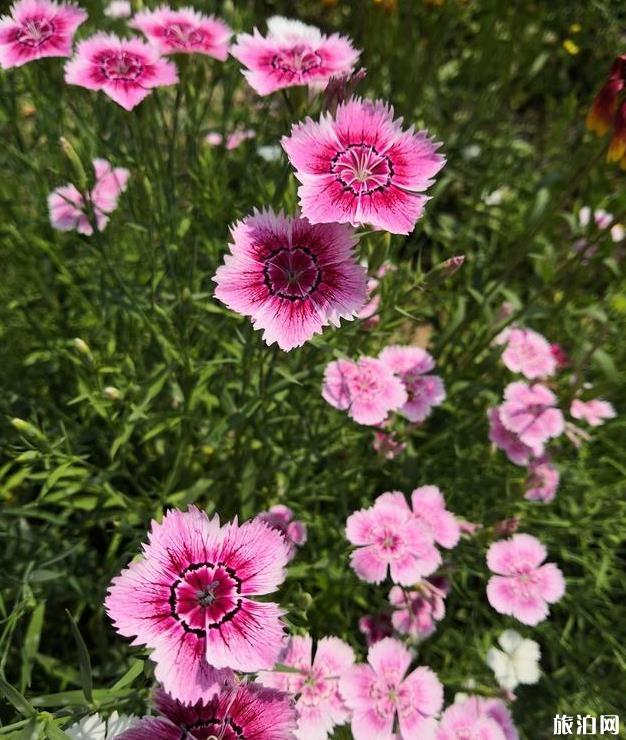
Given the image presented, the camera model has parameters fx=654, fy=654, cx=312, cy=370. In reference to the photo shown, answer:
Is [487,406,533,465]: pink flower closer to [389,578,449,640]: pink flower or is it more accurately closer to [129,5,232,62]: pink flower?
[389,578,449,640]: pink flower

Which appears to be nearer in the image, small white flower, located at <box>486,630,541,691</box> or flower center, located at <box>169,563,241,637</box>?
flower center, located at <box>169,563,241,637</box>

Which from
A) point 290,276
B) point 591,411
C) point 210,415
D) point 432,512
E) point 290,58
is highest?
point 290,58

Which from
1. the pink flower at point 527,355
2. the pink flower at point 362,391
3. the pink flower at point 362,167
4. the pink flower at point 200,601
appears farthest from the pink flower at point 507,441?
the pink flower at point 200,601

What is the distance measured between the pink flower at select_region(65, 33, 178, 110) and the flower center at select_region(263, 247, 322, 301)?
2.07ft

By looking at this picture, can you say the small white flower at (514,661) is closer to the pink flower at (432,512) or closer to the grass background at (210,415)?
the grass background at (210,415)

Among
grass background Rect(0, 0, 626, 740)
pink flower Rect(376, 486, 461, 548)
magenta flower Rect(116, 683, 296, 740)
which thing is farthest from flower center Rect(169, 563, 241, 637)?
pink flower Rect(376, 486, 461, 548)

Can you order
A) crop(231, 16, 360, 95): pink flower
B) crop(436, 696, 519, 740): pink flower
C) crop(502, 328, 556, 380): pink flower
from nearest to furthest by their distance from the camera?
1. crop(231, 16, 360, 95): pink flower
2. crop(436, 696, 519, 740): pink flower
3. crop(502, 328, 556, 380): pink flower

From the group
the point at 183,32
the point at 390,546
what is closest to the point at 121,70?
the point at 183,32

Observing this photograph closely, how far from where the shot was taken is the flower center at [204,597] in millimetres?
1174

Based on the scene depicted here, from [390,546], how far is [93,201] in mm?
1463

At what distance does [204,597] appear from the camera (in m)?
1.20

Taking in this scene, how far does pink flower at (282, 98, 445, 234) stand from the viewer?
134cm

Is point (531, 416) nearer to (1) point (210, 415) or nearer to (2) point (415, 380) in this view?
(2) point (415, 380)

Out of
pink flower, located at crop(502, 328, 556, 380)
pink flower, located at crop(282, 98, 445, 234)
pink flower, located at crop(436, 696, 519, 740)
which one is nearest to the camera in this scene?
pink flower, located at crop(282, 98, 445, 234)
